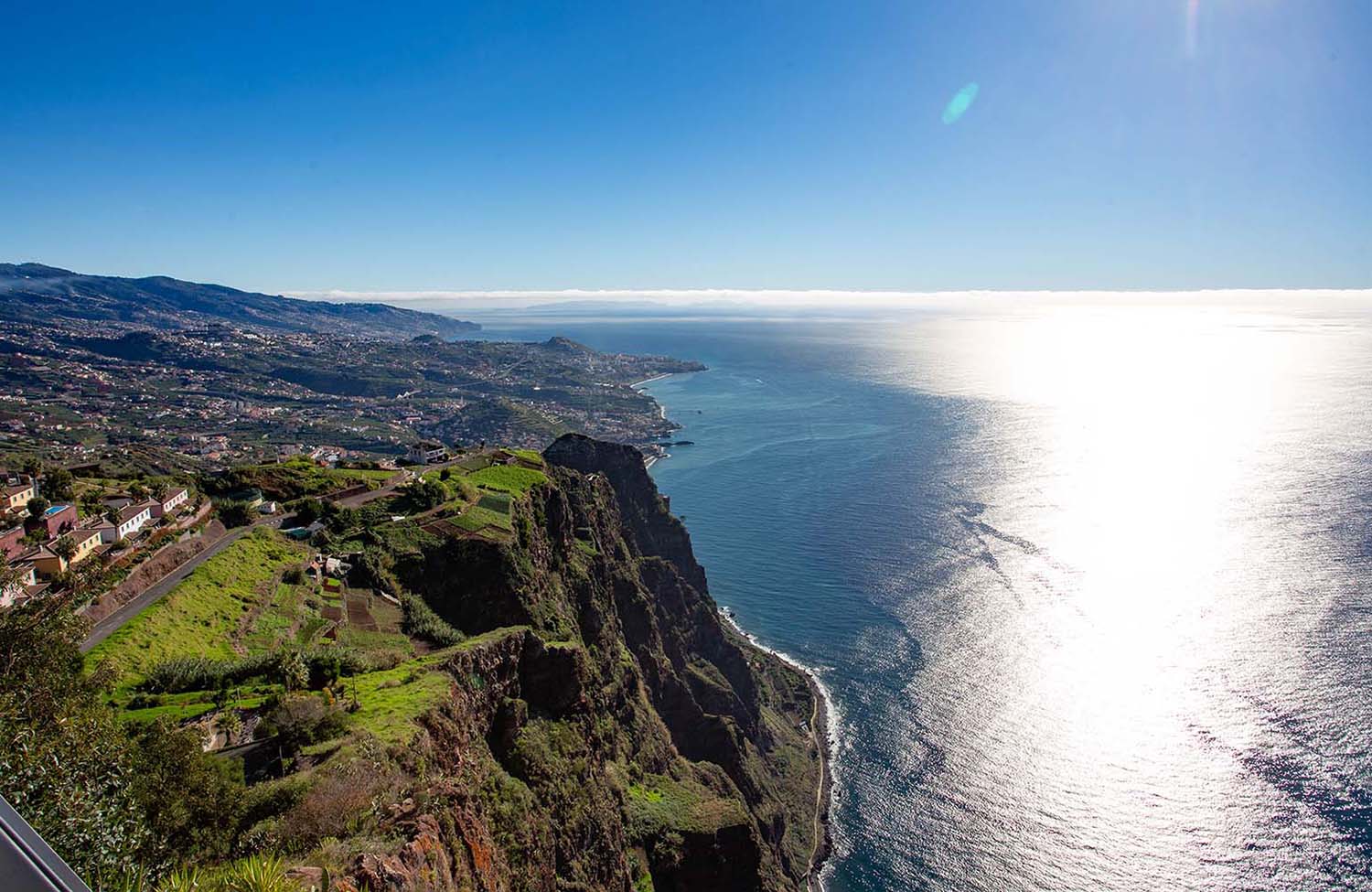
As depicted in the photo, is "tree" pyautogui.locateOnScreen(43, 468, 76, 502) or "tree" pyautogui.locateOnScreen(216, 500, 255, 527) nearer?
"tree" pyautogui.locateOnScreen(43, 468, 76, 502)

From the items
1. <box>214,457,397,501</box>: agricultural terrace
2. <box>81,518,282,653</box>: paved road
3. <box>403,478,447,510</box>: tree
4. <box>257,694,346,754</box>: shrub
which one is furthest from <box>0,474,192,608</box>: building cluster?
<box>403,478,447,510</box>: tree

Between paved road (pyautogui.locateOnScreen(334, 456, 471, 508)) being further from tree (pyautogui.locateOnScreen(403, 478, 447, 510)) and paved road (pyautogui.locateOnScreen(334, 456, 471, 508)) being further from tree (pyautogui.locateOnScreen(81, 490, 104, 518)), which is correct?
tree (pyautogui.locateOnScreen(81, 490, 104, 518))

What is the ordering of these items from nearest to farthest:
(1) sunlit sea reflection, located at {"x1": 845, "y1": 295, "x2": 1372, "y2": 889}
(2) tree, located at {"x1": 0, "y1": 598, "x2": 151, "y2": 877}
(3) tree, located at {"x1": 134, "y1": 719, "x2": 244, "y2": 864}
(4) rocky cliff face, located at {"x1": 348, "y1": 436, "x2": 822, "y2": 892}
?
(2) tree, located at {"x1": 0, "y1": 598, "x2": 151, "y2": 877} → (3) tree, located at {"x1": 134, "y1": 719, "x2": 244, "y2": 864} → (4) rocky cliff face, located at {"x1": 348, "y1": 436, "x2": 822, "y2": 892} → (1) sunlit sea reflection, located at {"x1": 845, "y1": 295, "x2": 1372, "y2": 889}

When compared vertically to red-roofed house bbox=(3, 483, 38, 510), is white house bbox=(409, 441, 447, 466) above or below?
below

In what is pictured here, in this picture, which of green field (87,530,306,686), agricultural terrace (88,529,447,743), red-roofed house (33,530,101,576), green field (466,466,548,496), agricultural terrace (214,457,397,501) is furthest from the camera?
green field (466,466,548,496)

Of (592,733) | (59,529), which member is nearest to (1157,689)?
(592,733)

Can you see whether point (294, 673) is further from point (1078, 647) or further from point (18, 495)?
point (1078, 647)
